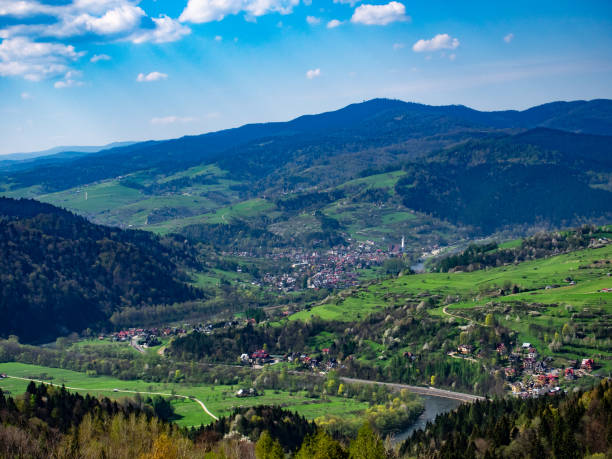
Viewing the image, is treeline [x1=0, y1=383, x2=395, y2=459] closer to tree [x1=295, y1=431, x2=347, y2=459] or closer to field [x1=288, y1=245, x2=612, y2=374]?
tree [x1=295, y1=431, x2=347, y2=459]

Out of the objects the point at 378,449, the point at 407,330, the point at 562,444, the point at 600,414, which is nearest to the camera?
the point at 378,449

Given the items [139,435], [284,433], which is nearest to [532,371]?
[284,433]

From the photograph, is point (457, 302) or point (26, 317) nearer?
point (457, 302)

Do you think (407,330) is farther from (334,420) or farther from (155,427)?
(155,427)

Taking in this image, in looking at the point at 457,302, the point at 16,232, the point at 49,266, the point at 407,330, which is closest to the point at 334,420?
the point at 407,330

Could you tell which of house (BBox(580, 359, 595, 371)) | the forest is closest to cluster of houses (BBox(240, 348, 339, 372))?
the forest

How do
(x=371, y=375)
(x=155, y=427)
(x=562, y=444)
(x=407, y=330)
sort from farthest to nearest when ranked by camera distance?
(x=407, y=330), (x=371, y=375), (x=155, y=427), (x=562, y=444)
